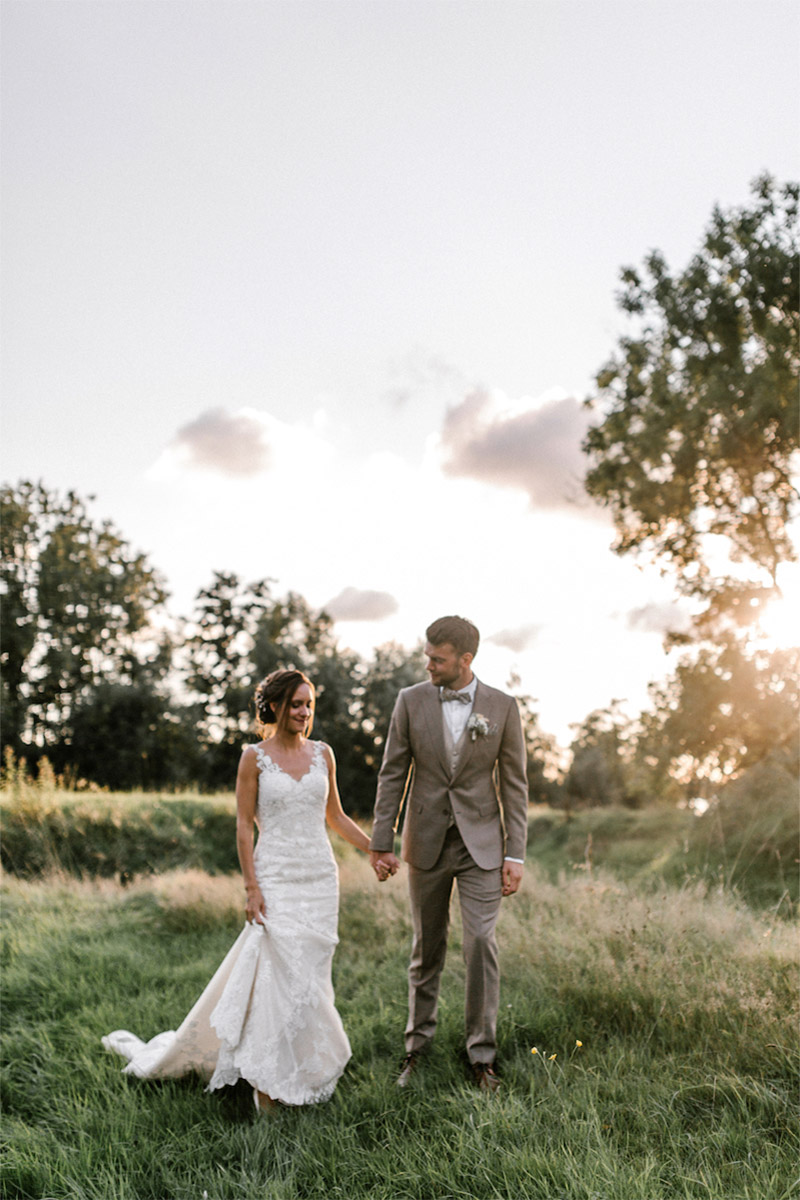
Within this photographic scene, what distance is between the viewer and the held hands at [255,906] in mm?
4570

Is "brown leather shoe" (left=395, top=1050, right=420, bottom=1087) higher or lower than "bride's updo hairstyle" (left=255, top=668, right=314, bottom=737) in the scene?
lower

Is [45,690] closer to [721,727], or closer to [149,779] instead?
[149,779]

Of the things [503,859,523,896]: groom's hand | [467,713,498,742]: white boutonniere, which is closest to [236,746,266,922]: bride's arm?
[467,713,498,742]: white boutonniere

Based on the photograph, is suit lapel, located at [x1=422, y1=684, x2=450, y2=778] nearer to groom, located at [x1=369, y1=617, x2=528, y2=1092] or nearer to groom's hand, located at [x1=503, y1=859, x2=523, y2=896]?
groom, located at [x1=369, y1=617, x2=528, y2=1092]

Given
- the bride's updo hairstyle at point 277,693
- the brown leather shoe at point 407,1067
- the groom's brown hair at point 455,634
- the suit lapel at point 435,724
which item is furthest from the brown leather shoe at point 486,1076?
the groom's brown hair at point 455,634

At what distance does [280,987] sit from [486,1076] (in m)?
1.13

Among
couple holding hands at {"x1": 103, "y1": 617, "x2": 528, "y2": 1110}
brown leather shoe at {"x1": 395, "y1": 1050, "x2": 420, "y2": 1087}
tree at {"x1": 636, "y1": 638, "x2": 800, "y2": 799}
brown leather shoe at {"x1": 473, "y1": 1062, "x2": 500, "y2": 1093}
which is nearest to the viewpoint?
brown leather shoe at {"x1": 473, "y1": 1062, "x2": 500, "y2": 1093}

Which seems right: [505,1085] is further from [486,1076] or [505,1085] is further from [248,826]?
[248,826]

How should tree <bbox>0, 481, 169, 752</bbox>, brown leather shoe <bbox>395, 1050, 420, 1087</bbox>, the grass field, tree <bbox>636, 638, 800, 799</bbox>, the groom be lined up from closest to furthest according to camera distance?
the grass field, brown leather shoe <bbox>395, 1050, 420, 1087</bbox>, the groom, tree <bbox>636, 638, 800, 799</bbox>, tree <bbox>0, 481, 169, 752</bbox>

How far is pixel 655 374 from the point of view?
18766 millimetres

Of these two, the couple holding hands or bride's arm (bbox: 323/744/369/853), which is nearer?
the couple holding hands

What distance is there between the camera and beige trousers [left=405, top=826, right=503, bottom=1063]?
14.7 feet

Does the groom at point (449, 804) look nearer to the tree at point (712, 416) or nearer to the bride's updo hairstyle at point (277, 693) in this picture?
the bride's updo hairstyle at point (277, 693)

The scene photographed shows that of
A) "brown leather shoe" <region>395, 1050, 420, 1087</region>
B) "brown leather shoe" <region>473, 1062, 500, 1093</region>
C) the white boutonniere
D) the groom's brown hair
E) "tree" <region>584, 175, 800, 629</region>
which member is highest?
"tree" <region>584, 175, 800, 629</region>
